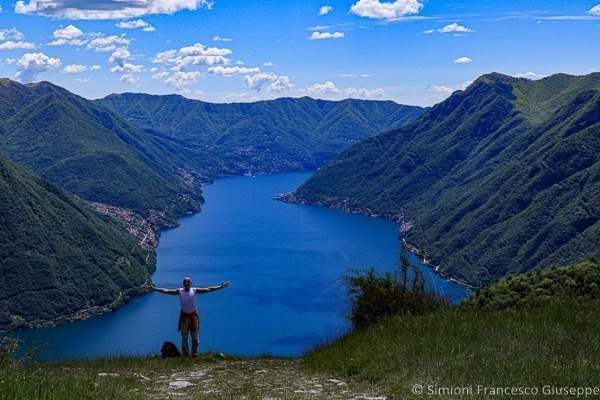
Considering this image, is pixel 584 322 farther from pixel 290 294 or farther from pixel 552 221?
pixel 552 221

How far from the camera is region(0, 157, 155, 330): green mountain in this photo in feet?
517

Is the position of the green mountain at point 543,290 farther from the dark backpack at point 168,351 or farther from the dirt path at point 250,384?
the dark backpack at point 168,351

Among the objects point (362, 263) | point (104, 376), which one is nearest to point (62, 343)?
point (362, 263)

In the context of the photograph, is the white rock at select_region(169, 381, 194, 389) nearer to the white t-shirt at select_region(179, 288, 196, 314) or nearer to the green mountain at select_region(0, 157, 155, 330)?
the white t-shirt at select_region(179, 288, 196, 314)

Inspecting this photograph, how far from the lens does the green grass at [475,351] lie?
11.1 metres

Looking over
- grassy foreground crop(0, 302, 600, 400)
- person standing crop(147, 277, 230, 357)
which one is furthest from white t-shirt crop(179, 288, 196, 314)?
grassy foreground crop(0, 302, 600, 400)

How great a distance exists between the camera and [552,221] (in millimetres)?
177000

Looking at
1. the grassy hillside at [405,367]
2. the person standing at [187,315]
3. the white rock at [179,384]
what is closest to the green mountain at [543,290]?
the grassy hillside at [405,367]

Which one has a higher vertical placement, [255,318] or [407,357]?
[407,357]

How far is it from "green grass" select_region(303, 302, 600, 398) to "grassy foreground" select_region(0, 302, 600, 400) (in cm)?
2

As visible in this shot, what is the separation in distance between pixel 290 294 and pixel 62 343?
63.5m

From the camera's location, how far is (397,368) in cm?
1283

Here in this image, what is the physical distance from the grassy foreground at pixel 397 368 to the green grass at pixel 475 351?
2cm

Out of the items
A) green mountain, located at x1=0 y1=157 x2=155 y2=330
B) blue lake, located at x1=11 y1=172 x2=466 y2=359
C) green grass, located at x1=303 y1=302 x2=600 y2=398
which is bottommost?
blue lake, located at x1=11 y1=172 x2=466 y2=359
